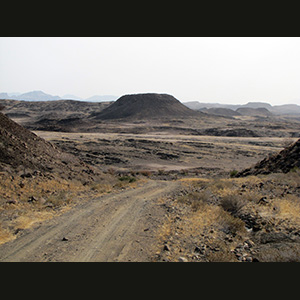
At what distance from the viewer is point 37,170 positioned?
14.2m

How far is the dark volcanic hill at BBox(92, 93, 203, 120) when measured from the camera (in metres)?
105

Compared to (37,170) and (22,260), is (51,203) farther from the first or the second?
(22,260)

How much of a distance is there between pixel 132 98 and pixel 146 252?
379ft

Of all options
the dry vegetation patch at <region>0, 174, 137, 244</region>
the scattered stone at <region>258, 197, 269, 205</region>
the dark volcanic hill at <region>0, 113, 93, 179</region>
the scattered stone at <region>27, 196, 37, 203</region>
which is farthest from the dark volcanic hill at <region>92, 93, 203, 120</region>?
the scattered stone at <region>27, 196, 37, 203</region>

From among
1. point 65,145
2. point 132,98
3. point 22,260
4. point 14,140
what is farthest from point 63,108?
point 22,260

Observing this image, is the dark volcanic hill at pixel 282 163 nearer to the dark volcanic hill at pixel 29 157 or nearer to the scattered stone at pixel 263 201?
the scattered stone at pixel 263 201

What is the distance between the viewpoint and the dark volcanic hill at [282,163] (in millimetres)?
17748

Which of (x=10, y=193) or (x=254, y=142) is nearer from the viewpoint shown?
(x=10, y=193)

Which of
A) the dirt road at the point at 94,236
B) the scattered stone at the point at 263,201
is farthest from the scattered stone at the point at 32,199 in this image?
the scattered stone at the point at 263,201

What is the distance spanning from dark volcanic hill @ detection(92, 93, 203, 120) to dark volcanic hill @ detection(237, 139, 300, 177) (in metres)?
80.7

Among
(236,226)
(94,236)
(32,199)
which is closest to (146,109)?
(32,199)

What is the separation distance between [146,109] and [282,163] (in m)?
92.4

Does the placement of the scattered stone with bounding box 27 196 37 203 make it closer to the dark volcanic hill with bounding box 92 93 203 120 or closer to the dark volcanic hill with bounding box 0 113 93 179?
the dark volcanic hill with bounding box 0 113 93 179

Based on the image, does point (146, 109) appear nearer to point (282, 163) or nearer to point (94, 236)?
point (282, 163)
